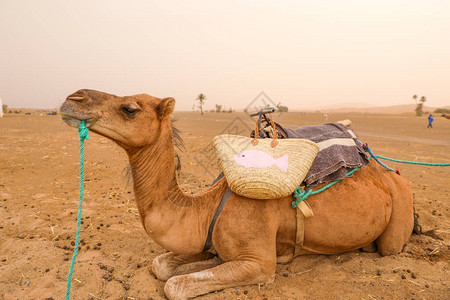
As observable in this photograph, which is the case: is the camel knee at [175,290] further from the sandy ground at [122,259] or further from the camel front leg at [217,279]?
the sandy ground at [122,259]

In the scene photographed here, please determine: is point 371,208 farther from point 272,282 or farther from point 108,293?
point 108,293

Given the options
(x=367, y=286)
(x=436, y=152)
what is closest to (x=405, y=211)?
(x=367, y=286)

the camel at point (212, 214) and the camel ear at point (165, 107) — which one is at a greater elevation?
the camel ear at point (165, 107)

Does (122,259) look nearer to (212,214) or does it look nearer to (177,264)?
(177,264)

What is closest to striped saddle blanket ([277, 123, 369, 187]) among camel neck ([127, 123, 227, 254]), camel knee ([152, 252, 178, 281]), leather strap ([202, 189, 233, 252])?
leather strap ([202, 189, 233, 252])

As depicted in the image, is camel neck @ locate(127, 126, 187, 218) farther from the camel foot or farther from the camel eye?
Answer: the camel foot

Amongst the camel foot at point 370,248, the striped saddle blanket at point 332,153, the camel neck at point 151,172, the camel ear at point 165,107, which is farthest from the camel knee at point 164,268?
the camel foot at point 370,248

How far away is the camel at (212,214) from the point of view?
252 centimetres

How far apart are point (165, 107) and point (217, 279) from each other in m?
1.68

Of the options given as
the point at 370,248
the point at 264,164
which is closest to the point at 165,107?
the point at 264,164

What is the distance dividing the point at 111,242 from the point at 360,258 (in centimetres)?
323

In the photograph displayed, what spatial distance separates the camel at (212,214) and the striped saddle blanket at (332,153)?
0.56 feet

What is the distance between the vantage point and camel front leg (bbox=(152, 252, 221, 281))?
3115 mm

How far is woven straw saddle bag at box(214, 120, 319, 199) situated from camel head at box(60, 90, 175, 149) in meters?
0.72
